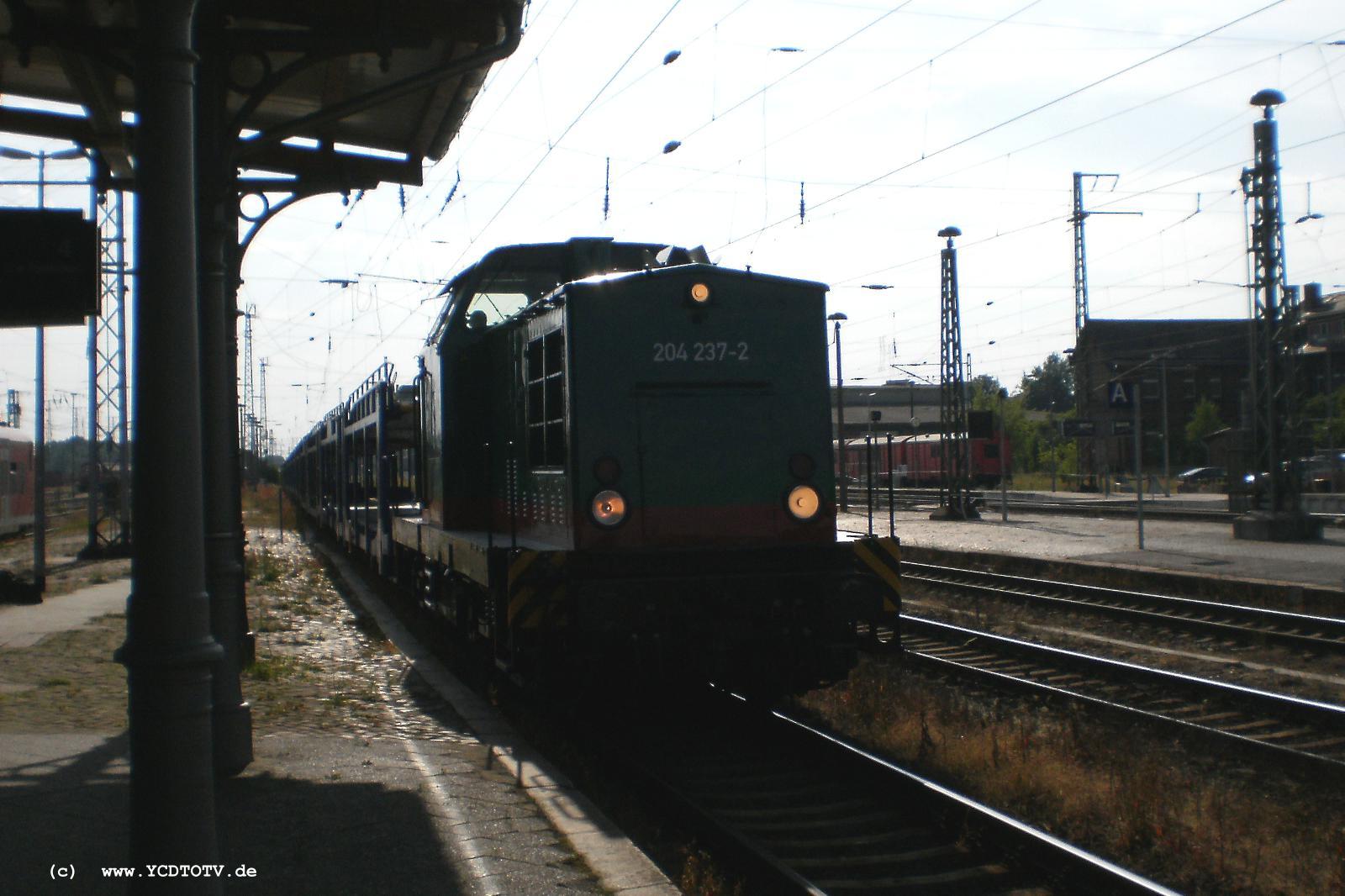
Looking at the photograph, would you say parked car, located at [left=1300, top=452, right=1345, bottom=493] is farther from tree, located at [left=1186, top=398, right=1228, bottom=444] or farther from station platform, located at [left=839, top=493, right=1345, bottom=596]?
tree, located at [left=1186, top=398, right=1228, bottom=444]

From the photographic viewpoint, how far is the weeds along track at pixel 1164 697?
25.6 ft

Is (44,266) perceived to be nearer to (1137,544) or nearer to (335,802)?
(335,802)

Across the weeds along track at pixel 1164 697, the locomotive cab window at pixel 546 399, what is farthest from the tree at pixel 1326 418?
the locomotive cab window at pixel 546 399

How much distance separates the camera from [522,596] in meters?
7.39

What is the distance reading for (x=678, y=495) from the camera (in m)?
7.86

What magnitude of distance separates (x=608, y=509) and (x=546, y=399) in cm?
116

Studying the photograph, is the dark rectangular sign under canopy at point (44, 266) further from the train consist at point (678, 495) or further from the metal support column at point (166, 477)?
the train consist at point (678, 495)

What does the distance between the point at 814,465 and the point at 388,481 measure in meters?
8.38

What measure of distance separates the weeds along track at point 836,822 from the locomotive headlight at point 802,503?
1.37 m

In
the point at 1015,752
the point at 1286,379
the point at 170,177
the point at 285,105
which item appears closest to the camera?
the point at 170,177

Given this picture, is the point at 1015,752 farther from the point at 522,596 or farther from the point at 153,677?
the point at 153,677

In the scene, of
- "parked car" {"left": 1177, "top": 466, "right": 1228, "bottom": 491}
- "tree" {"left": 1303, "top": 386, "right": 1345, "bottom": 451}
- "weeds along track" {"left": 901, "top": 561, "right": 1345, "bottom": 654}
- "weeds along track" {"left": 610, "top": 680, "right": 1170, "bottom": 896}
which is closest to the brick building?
"parked car" {"left": 1177, "top": 466, "right": 1228, "bottom": 491}

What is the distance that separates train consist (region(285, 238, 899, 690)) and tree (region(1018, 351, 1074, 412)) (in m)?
132

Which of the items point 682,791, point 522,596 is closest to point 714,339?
point 522,596
